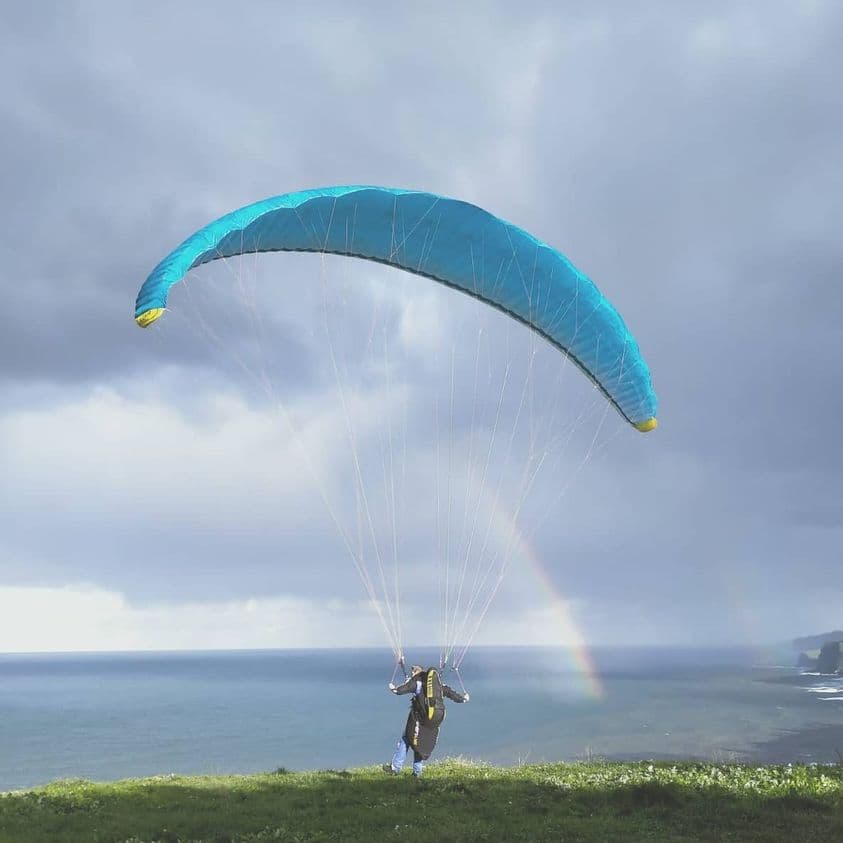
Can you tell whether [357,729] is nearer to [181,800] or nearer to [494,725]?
[494,725]

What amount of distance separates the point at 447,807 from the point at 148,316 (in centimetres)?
797

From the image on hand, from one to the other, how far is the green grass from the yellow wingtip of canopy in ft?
21.4

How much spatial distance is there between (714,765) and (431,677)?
5.99 m

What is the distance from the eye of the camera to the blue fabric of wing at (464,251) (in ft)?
41.7

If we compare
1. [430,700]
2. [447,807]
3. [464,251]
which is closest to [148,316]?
[464,251]

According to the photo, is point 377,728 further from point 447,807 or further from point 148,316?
point 148,316

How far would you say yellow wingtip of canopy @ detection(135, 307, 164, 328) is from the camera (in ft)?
33.6

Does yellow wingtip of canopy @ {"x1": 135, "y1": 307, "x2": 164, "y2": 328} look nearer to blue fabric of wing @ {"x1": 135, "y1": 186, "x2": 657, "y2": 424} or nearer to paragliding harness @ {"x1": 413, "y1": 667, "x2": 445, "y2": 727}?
blue fabric of wing @ {"x1": 135, "y1": 186, "x2": 657, "y2": 424}

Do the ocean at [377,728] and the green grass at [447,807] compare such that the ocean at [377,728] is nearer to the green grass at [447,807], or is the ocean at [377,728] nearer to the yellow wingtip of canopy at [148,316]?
the green grass at [447,807]

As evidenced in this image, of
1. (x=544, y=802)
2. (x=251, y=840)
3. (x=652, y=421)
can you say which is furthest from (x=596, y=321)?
(x=251, y=840)

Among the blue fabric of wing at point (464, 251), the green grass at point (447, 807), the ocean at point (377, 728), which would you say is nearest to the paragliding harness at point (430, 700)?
the green grass at point (447, 807)

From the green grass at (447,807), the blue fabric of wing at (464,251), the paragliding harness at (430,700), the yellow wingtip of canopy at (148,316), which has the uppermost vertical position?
the blue fabric of wing at (464,251)

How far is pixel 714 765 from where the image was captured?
1380 cm

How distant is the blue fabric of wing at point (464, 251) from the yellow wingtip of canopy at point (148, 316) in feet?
5.26
